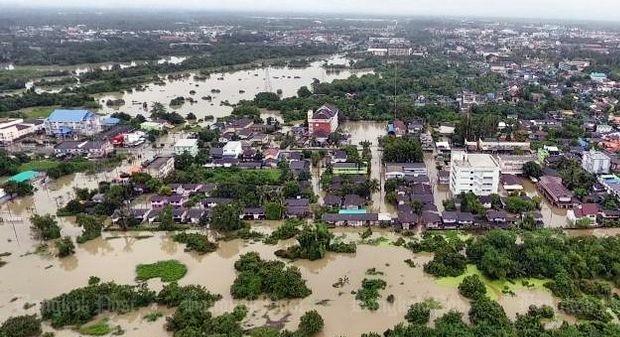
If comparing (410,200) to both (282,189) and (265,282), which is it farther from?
(265,282)

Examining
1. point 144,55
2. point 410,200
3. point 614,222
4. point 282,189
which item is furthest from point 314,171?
point 144,55

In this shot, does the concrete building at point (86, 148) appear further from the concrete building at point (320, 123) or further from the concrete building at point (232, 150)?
the concrete building at point (320, 123)

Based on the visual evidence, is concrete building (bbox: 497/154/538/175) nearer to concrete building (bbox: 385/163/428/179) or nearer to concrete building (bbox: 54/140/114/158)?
concrete building (bbox: 385/163/428/179)

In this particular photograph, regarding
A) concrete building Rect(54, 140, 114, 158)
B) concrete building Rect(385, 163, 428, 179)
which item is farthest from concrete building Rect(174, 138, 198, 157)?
concrete building Rect(385, 163, 428, 179)

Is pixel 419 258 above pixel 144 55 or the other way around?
the other way around

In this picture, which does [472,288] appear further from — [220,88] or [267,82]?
[267,82]
